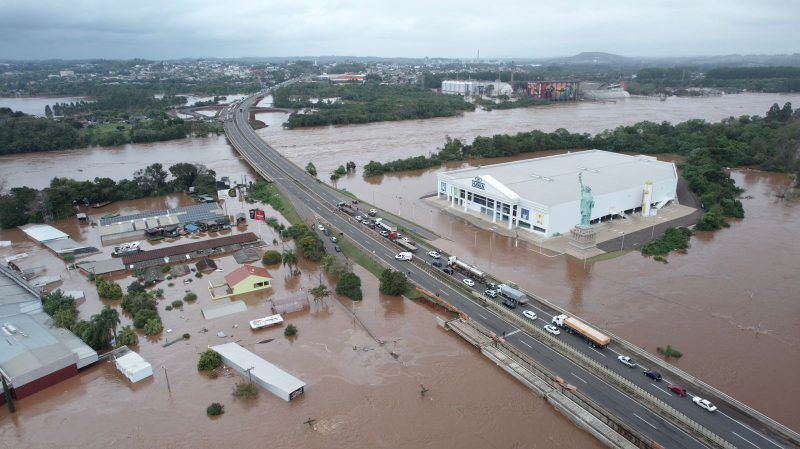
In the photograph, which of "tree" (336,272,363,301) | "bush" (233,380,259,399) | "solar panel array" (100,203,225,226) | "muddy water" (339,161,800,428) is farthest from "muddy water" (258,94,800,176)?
"bush" (233,380,259,399)

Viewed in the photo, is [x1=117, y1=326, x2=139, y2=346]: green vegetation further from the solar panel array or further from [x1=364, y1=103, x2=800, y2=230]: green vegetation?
[x1=364, y1=103, x2=800, y2=230]: green vegetation

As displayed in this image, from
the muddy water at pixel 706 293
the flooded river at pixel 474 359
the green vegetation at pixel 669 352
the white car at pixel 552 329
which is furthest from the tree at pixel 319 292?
the green vegetation at pixel 669 352

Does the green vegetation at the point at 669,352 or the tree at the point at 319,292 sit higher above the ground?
the tree at the point at 319,292

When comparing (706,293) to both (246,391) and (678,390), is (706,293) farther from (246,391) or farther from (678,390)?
(246,391)

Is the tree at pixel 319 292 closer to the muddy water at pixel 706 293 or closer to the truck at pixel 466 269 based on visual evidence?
the truck at pixel 466 269

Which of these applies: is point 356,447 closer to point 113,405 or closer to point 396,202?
point 113,405

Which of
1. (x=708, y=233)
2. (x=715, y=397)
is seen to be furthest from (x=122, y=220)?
(x=708, y=233)
